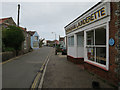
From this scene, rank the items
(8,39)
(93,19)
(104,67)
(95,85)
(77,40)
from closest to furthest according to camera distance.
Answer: (95,85)
(104,67)
(93,19)
(77,40)
(8,39)

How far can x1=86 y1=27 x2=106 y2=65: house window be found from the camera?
501 cm

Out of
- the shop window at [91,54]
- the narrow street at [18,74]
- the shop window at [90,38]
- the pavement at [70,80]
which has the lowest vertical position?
the narrow street at [18,74]

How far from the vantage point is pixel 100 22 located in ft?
15.1

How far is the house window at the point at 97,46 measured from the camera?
16.4ft

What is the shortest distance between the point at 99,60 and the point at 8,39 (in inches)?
531

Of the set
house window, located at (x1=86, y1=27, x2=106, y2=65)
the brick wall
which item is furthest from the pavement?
house window, located at (x1=86, y1=27, x2=106, y2=65)

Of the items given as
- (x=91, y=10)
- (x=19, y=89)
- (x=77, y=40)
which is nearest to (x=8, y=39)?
(x=77, y=40)

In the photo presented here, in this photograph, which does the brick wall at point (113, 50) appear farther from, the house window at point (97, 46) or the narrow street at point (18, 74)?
the narrow street at point (18, 74)

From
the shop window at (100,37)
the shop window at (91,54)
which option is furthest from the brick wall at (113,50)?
the shop window at (91,54)

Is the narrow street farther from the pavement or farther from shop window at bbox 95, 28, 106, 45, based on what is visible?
shop window at bbox 95, 28, 106, 45

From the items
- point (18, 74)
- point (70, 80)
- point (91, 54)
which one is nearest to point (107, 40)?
point (91, 54)

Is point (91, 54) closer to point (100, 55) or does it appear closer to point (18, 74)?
point (100, 55)

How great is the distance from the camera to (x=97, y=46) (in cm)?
519

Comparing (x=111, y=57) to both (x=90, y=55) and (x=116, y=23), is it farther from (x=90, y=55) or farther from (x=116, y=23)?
(x=90, y=55)
